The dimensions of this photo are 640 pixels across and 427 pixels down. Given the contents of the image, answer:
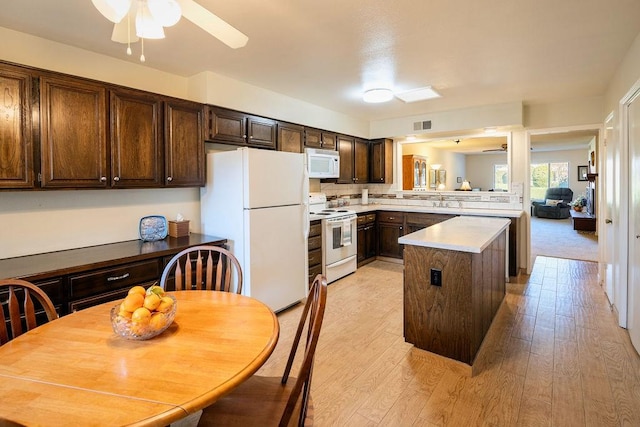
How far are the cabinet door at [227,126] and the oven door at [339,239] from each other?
148 cm

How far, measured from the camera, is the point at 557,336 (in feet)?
9.30

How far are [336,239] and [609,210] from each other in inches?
121

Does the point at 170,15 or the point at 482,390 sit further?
the point at 482,390

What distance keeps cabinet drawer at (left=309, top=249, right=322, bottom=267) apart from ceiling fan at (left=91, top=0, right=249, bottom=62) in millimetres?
2762

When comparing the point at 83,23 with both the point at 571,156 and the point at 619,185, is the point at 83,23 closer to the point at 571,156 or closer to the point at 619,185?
the point at 619,185

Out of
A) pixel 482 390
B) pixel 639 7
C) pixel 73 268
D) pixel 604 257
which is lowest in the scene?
pixel 482 390

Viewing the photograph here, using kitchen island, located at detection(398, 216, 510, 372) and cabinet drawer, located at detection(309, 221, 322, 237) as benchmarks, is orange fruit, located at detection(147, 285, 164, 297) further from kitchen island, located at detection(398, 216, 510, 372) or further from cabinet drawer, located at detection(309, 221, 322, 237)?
cabinet drawer, located at detection(309, 221, 322, 237)

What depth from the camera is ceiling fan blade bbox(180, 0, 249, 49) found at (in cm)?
146

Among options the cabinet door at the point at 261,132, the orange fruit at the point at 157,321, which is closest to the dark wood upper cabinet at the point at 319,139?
the cabinet door at the point at 261,132

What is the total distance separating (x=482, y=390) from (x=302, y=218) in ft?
7.26

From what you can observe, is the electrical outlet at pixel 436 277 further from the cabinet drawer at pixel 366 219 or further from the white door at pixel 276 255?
the cabinet drawer at pixel 366 219

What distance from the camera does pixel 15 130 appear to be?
2170 millimetres

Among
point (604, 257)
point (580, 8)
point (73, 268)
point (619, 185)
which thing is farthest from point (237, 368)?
point (604, 257)

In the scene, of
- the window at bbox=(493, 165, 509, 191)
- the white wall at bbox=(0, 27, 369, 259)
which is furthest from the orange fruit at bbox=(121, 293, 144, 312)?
the window at bbox=(493, 165, 509, 191)
